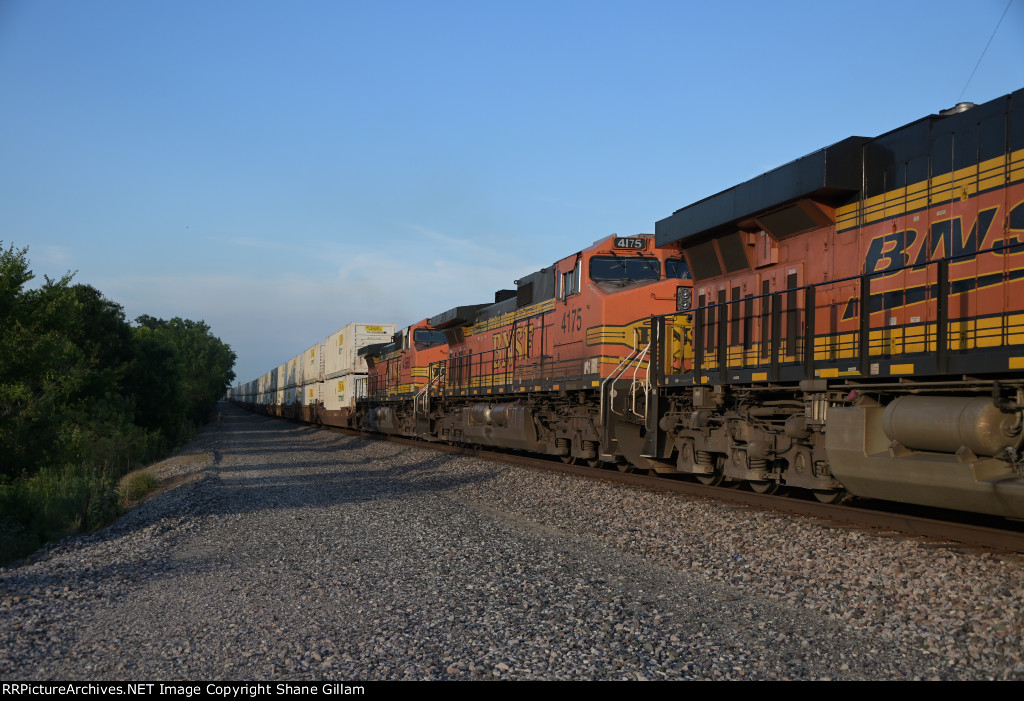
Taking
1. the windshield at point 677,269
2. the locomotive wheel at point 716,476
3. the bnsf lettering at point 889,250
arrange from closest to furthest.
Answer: the bnsf lettering at point 889,250 → the locomotive wheel at point 716,476 → the windshield at point 677,269

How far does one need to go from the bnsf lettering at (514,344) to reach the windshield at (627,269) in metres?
3.58

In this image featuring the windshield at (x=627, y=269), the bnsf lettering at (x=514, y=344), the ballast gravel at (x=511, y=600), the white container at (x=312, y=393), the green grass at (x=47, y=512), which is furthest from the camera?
the white container at (x=312, y=393)

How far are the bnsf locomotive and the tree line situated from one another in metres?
8.40

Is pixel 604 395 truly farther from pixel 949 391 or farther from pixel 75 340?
pixel 75 340

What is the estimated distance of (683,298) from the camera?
13547 mm

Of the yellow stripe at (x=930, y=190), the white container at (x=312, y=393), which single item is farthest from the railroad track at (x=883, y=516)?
the white container at (x=312, y=393)

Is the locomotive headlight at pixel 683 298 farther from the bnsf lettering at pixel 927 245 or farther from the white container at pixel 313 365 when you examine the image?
the white container at pixel 313 365

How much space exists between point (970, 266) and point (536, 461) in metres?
10.5

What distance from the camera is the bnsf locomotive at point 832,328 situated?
22.2ft

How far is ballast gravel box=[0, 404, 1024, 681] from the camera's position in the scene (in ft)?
14.3

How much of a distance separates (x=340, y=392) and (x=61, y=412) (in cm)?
1667

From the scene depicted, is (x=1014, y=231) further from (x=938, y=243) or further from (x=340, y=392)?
(x=340, y=392)

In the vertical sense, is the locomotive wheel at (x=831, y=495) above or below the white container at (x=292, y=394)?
below

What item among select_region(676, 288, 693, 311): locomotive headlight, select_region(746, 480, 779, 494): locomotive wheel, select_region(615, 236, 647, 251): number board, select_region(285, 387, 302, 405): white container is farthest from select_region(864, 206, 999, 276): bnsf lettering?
select_region(285, 387, 302, 405): white container
